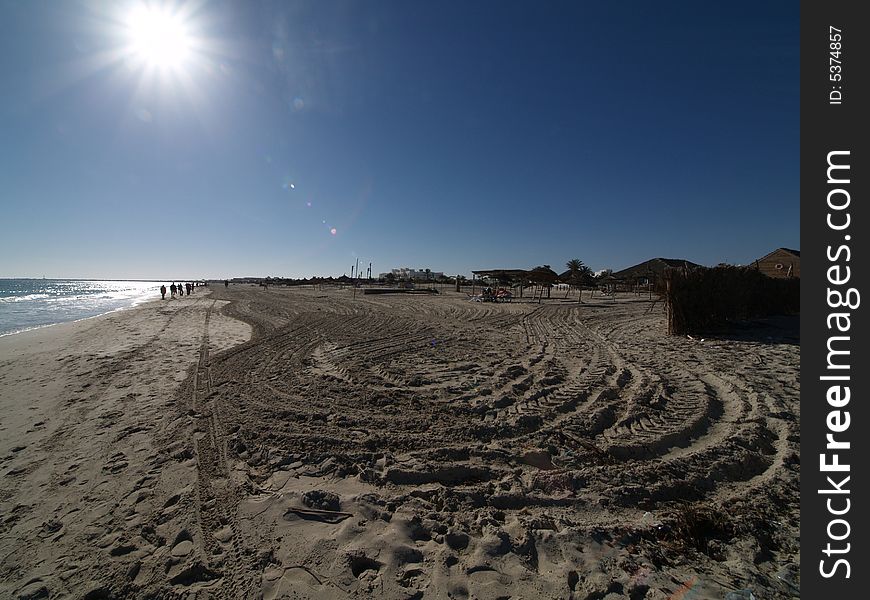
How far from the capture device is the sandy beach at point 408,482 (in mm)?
1953

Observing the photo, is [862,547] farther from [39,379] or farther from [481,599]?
[39,379]

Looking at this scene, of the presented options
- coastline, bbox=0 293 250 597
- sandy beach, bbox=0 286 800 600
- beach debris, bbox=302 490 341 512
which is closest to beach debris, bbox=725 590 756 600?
sandy beach, bbox=0 286 800 600

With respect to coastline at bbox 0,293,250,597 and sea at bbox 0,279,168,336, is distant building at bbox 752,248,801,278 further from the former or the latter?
sea at bbox 0,279,168,336

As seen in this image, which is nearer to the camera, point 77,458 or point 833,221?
point 833,221

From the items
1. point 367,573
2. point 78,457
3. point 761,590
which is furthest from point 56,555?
point 761,590

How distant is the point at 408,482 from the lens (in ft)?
9.34

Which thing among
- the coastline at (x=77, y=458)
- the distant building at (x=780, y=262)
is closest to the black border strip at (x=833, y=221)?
the coastline at (x=77, y=458)

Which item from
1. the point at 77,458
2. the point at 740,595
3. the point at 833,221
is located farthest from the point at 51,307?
the point at 833,221

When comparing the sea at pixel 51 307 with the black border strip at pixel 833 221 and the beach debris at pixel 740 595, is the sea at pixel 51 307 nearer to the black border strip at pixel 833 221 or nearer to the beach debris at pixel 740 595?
the beach debris at pixel 740 595

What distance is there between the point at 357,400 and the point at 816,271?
5.24 m

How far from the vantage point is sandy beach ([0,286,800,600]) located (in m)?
1.95

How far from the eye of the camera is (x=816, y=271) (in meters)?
2.93

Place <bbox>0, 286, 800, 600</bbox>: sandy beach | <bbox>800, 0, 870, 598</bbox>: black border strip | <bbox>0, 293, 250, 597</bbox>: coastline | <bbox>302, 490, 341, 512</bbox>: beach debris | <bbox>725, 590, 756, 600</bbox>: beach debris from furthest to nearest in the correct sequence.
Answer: <bbox>800, 0, 870, 598</bbox>: black border strip, <bbox>302, 490, 341, 512</bbox>: beach debris, <bbox>0, 293, 250, 597</bbox>: coastline, <bbox>0, 286, 800, 600</bbox>: sandy beach, <bbox>725, 590, 756, 600</bbox>: beach debris

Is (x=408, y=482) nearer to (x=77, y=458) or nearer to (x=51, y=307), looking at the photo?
(x=77, y=458)
